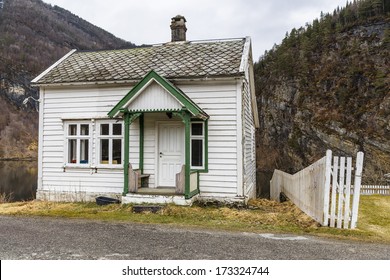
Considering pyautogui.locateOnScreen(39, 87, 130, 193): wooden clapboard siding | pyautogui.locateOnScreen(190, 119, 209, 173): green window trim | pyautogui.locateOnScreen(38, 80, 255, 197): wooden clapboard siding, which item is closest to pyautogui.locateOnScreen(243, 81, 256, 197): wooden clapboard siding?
pyautogui.locateOnScreen(38, 80, 255, 197): wooden clapboard siding

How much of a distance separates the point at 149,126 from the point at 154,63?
2717mm

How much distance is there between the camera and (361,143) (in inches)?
1484

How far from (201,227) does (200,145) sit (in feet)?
13.3

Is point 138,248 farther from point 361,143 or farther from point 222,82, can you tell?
point 361,143

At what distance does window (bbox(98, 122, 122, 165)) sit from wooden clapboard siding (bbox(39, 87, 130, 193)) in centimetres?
27

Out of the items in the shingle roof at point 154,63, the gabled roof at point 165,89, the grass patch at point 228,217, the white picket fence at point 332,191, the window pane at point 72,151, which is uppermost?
the shingle roof at point 154,63

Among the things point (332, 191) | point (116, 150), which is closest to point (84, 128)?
point (116, 150)

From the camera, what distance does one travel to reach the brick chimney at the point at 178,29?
15172 mm

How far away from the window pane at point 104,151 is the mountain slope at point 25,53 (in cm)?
2714

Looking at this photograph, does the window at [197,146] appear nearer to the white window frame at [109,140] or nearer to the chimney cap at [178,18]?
the white window frame at [109,140]

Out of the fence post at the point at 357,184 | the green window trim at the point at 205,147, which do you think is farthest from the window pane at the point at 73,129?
the fence post at the point at 357,184

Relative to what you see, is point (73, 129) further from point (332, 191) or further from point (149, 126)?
point (332, 191)

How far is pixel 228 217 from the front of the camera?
940cm

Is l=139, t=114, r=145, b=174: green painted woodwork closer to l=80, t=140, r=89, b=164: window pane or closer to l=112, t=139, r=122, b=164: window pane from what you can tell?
l=112, t=139, r=122, b=164: window pane
